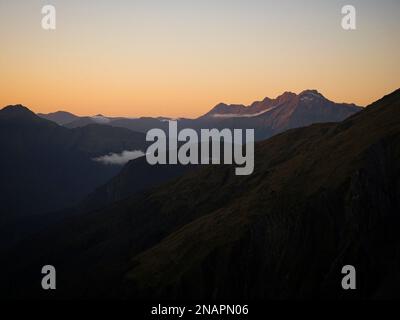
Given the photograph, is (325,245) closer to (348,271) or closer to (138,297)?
(348,271)

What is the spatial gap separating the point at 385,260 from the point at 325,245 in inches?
879

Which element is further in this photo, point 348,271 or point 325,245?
point 325,245

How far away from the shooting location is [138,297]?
198625 millimetres

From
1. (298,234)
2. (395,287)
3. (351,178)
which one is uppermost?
(351,178)

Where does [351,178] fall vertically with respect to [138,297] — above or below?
above

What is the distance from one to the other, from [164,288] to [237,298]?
2857cm

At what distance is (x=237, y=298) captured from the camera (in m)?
182

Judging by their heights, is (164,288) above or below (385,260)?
below
